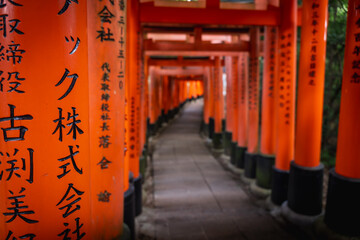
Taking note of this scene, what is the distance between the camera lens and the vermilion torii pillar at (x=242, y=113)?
7.54 m

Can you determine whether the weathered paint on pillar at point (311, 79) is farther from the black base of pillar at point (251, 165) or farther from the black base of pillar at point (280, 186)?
the black base of pillar at point (251, 165)

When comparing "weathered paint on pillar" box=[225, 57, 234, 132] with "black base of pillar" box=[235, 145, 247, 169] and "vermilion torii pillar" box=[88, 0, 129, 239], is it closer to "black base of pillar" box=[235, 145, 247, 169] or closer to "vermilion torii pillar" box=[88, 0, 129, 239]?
"black base of pillar" box=[235, 145, 247, 169]

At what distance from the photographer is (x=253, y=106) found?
7.05 m

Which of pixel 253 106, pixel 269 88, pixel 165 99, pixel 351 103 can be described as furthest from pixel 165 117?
pixel 351 103

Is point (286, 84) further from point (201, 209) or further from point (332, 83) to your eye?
point (332, 83)

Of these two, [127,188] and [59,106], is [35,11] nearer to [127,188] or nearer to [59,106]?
[59,106]

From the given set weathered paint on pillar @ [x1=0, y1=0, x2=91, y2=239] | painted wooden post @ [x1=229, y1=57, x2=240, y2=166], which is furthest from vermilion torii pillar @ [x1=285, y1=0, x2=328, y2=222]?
painted wooden post @ [x1=229, y1=57, x2=240, y2=166]

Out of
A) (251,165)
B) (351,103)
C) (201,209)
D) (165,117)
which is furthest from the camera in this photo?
(165,117)

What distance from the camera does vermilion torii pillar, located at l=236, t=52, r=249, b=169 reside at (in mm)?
7539

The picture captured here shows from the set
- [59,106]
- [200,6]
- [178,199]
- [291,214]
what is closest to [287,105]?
[291,214]

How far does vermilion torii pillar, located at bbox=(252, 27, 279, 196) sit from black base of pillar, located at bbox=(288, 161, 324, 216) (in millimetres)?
1476

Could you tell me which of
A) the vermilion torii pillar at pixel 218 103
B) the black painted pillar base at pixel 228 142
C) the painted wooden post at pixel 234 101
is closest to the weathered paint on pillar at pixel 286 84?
the painted wooden post at pixel 234 101

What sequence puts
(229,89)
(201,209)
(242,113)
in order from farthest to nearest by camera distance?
(229,89) → (242,113) → (201,209)

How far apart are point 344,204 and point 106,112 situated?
9.87 ft
